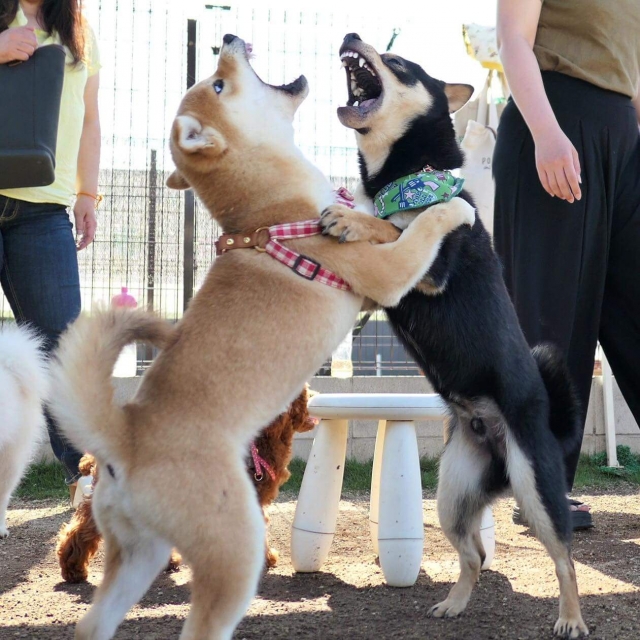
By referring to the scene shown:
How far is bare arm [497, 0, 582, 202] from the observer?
8.72ft

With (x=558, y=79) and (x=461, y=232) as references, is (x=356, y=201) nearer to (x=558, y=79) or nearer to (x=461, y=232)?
(x=461, y=232)

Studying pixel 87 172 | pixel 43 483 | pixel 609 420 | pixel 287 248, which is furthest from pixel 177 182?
pixel 609 420

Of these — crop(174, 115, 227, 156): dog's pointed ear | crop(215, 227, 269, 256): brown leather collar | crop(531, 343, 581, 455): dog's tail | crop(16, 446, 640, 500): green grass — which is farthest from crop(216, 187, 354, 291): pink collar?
crop(16, 446, 640, 500): green grass

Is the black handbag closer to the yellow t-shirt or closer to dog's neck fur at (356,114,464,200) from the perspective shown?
the yellow t-shirt

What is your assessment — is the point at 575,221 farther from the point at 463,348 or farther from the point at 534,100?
the point at 463,348

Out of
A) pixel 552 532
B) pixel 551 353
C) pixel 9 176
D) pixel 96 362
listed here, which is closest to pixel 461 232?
pixel 551 353

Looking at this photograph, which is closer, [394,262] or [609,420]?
[394,262]

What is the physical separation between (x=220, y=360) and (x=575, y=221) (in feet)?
5.48

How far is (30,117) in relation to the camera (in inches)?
102

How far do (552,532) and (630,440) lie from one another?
4.09m

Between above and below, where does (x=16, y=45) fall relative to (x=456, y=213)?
above

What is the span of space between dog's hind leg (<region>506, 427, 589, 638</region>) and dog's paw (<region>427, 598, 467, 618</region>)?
0.35 metres

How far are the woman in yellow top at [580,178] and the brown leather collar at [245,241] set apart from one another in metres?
1.18

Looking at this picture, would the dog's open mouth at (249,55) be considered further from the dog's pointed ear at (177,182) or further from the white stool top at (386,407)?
the white stool top at (386,407)
